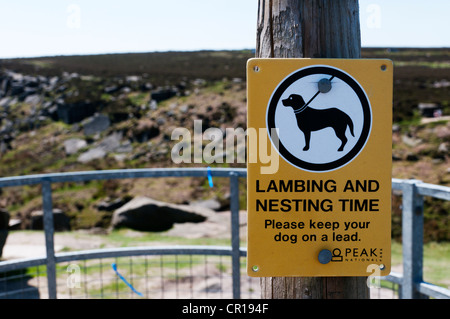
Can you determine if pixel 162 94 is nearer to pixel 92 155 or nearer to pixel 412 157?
pixel 92 155

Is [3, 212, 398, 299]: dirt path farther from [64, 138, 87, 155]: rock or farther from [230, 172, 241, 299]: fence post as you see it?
[64, 138, 87, 155]: rock

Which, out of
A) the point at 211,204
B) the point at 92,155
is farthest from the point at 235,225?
the point at 92,155

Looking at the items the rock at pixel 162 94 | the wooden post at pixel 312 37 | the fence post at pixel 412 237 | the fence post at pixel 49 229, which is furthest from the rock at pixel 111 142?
the wooden post at pixel 312 37

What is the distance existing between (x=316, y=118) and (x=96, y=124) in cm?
3002

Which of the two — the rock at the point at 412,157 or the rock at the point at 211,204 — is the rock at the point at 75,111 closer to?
the rock at the point at 211,204

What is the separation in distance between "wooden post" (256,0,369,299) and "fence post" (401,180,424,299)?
1.56 meters

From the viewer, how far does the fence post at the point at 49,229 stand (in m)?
3.70

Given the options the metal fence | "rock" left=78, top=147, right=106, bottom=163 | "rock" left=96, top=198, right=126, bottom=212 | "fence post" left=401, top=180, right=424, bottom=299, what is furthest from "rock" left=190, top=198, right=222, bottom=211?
"rock" left=78, top=147, right=106, bottom=163

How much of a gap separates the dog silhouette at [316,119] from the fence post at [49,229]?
2.45 metres

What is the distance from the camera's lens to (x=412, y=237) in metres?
3.33

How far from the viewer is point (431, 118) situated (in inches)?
1025

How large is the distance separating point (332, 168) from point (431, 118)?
26.4 metres

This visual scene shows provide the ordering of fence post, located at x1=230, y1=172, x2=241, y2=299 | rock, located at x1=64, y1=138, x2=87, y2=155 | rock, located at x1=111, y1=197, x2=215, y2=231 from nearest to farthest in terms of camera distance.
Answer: fence post, located at x1=230, y1=172, x2=241, y2=299 → rock, located at x1=111, y1=197, x2=215, y2=231 → rock, located at x1=64, y1=138, x2=87, y2=155

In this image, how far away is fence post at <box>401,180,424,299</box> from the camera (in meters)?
3.31
